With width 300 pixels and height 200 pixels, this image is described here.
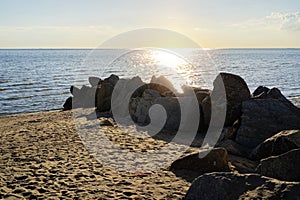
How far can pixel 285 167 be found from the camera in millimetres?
7312

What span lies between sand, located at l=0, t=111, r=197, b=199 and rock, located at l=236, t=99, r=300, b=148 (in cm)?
318

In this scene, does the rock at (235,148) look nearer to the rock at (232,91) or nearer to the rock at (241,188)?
the rock at (232,91)

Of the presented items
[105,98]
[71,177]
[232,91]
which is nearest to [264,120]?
[232,91]

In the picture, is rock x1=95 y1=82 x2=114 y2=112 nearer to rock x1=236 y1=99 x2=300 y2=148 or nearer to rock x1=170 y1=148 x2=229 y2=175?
rock x1=236 y1=99 x2=300 y2=148

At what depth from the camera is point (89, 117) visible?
1894 cm

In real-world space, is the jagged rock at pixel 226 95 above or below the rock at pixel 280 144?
above

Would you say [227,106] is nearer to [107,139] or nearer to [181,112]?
[181,112]

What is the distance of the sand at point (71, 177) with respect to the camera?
7.56m

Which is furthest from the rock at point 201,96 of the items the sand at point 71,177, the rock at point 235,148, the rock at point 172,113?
the sand at point 71,177

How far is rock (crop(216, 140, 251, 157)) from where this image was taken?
10989 millimetres

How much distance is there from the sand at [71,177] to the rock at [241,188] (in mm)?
1329

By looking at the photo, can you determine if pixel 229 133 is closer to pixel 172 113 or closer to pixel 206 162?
pixel 172 113

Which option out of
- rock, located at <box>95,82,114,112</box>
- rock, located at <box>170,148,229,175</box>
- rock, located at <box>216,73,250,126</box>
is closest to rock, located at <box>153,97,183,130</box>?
rock, located at <box>216,73,250,126</box>

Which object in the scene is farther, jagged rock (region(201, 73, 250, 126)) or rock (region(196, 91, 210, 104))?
rock (region(196, 91, 210, 104))
